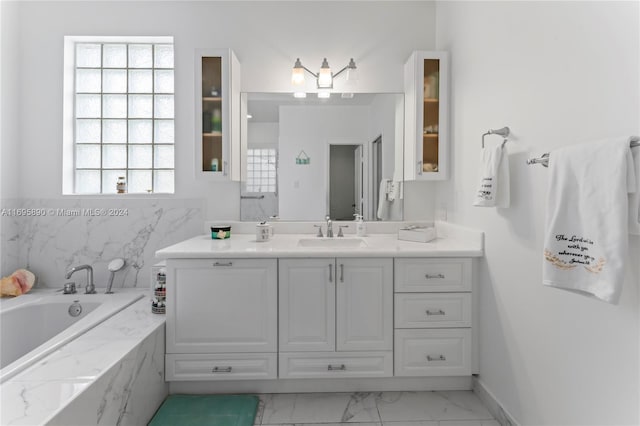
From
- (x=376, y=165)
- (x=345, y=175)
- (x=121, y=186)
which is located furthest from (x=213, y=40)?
(x=376, y=165)

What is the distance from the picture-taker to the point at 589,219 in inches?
44.6

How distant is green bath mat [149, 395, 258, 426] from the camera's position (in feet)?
5.91

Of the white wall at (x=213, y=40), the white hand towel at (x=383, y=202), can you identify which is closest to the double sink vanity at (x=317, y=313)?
the white hand towel at (x=383, y=202)

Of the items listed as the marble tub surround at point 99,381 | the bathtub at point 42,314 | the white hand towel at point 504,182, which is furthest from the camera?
the bathtub at point 42,314

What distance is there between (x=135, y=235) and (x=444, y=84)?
8.02 feet

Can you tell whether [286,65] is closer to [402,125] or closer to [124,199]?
[402,125]

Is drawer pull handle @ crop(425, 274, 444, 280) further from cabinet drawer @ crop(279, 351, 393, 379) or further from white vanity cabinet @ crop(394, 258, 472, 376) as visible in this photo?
cabinet drawer @ crop(279, 351, 393, 379)

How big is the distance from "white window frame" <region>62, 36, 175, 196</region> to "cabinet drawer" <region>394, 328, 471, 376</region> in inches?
84.5

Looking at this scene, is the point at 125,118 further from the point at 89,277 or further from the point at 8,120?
the point at 89,277

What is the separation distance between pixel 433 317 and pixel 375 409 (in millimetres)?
581

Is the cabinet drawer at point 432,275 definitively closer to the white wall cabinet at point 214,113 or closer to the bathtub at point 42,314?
the white wall cabinet at point 214,113

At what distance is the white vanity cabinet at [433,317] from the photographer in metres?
2.02

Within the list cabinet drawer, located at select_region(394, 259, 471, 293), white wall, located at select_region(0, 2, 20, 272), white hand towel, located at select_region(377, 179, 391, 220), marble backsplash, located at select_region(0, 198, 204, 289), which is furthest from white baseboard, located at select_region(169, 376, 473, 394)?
white wall, located at select_region(0, 2, 20, 272)

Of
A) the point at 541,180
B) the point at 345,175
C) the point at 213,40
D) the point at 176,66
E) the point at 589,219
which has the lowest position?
the point at 589,219
